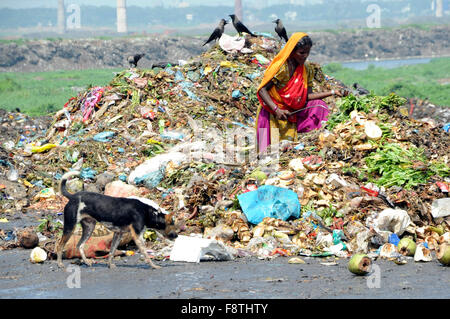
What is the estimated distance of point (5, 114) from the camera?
15.6 meters

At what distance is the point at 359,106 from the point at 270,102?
109 centimetres

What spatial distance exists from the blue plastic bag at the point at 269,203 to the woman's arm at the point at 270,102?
124 cm

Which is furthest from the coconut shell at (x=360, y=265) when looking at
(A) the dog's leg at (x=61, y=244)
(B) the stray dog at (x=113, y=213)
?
(A) the dog's leg at (x=61, y=244)

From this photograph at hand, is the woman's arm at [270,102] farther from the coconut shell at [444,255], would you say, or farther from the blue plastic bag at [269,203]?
the coconut shell at [444,255]

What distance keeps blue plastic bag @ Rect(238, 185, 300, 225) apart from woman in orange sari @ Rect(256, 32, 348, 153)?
4.06 feet

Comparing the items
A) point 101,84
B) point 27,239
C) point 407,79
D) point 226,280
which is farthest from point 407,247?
point 407,79

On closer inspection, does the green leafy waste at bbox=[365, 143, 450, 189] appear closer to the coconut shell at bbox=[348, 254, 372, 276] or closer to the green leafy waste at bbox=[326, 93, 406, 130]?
the green leafy waste at bbox=[326, 93, 406, 130]

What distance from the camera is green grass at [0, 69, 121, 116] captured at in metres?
21.5

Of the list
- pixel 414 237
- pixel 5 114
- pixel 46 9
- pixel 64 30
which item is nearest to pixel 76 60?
pixel 5 114

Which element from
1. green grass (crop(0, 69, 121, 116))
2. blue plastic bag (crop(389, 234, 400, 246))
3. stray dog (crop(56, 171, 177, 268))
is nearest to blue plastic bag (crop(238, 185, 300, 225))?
blue plastic bag (crop(389, 234, 400, 246))

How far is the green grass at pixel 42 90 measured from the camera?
846 inches

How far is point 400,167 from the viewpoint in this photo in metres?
6.89

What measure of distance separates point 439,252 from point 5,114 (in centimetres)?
1227
